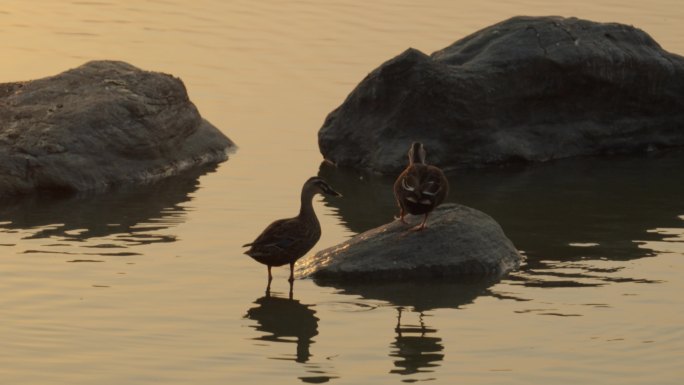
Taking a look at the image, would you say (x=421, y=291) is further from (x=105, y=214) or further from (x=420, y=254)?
(x=105, y=214)

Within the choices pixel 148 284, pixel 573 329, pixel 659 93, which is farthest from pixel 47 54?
pixel 573 329

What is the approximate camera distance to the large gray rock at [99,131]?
20.0 metres

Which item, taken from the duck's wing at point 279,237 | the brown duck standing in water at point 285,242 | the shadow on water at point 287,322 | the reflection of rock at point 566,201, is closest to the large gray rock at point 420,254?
the brown duck standing in water at point 285,242

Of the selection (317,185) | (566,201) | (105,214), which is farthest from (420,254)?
(566,201)

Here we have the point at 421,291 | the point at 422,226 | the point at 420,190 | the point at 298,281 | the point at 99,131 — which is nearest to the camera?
the point at 421,291

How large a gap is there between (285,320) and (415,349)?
146 centimetres

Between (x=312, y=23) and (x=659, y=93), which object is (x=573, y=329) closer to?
(x=659, y=93)

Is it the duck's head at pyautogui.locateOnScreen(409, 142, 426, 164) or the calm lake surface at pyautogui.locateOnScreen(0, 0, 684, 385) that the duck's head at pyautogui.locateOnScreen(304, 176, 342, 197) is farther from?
the duck's head at pyautogui.locateOnScreen(409, 142, 426, 164)

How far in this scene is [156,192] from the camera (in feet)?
67.2

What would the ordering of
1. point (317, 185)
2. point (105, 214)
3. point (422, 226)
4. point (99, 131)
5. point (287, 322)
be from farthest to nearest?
point (99, 131) → point (105, 214) → point (317, 185) → point (422, 226) → point (287, 322)

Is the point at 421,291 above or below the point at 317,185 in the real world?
below

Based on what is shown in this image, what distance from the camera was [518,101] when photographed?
22.8 m

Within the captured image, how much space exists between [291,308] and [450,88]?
23.3 feet

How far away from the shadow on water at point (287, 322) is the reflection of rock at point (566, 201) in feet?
9.47
